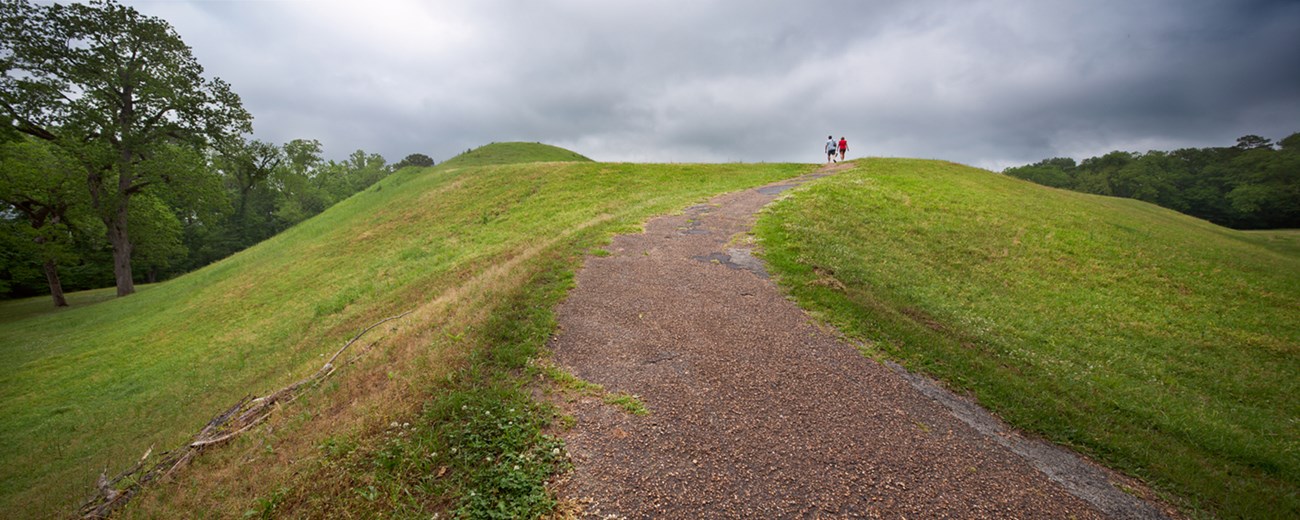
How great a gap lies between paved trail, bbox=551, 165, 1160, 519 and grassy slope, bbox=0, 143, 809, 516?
2147mm

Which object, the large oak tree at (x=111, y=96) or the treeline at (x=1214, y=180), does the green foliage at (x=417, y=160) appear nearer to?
the large oak tree at (x=111, y=96)

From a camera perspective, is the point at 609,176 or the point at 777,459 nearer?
the point at 777,459

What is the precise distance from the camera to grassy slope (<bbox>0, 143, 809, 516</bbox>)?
7.40 metres

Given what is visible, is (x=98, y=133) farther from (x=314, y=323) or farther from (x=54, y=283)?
(x=314, y=323)

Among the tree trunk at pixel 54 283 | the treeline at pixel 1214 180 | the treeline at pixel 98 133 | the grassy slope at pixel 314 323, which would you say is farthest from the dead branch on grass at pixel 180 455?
the treeline at pixel 1214 180

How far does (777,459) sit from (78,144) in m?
39.6

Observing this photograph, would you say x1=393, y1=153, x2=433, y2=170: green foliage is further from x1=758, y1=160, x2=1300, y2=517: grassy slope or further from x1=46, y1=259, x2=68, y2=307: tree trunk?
x1=758, y1=160, x2=1300, y2=517: grassy slope

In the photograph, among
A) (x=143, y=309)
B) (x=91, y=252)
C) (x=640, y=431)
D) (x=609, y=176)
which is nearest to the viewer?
(x=640, y=431)

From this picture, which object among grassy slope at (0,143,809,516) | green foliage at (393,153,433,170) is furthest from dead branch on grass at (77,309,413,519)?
green foliage at (393,153,433,170)

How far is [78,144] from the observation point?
79.4ft

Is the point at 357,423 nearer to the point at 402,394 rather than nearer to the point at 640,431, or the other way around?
the point at 402,394

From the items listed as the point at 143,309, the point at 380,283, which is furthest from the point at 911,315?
the point at 143,309

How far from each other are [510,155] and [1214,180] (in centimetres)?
11659

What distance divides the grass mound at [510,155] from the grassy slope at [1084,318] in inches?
1465
